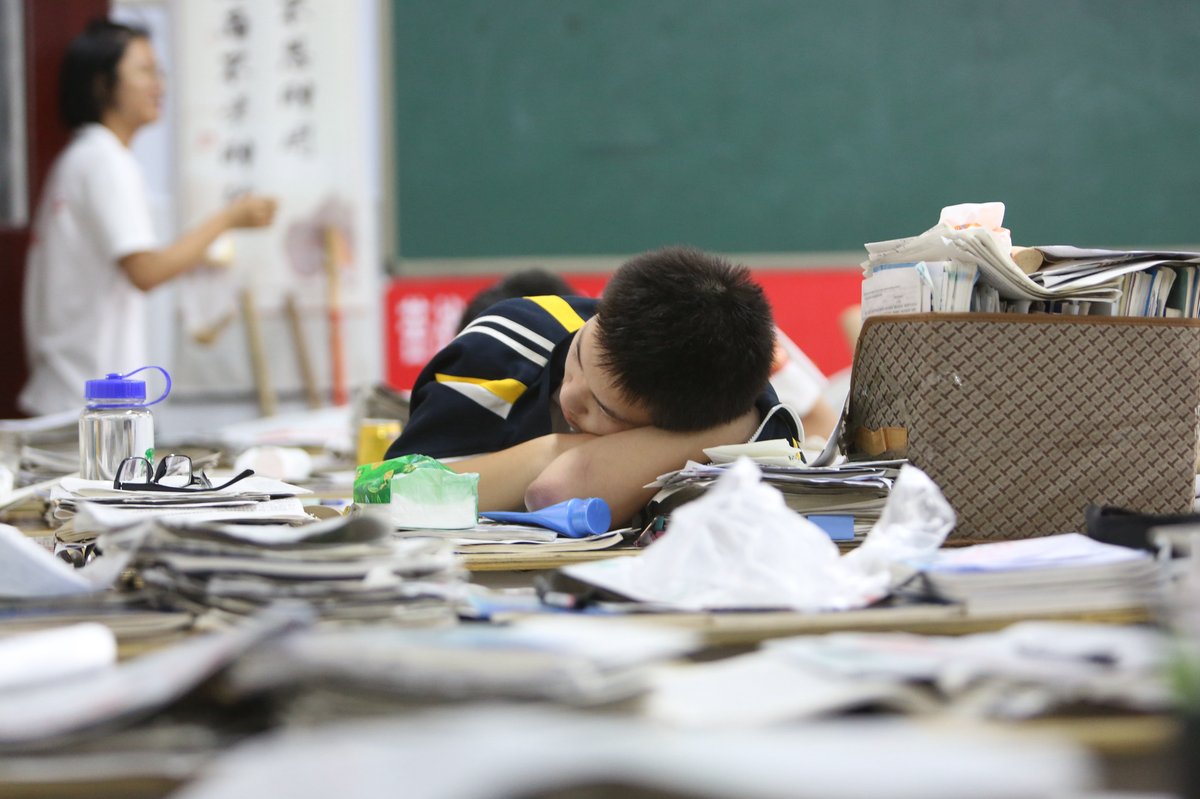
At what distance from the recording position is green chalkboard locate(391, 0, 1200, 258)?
12.3ft

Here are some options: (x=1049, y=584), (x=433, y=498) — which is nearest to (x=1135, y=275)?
(x=1049, y=584)

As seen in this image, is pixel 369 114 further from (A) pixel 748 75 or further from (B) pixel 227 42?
(A) pixel 748 75

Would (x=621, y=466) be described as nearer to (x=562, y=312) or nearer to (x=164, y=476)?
(x=562, y=312)

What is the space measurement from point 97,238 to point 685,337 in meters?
2.16

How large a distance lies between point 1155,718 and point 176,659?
0.46 meters

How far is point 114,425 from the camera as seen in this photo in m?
1.27

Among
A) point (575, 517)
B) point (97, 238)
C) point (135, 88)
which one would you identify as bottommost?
point (575, 517)

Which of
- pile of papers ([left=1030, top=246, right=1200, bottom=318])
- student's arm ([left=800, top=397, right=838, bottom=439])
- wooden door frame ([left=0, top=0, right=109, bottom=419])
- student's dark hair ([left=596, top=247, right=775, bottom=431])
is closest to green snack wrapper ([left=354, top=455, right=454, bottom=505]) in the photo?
student's dark hair ([left=596, top=247, right=775, bottom=431])

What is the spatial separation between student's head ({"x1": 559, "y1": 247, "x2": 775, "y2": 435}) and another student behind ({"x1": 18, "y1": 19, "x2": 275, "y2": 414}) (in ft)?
6.17

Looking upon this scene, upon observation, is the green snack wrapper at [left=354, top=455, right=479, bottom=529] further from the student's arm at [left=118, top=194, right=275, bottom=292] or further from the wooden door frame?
the wooden door frame

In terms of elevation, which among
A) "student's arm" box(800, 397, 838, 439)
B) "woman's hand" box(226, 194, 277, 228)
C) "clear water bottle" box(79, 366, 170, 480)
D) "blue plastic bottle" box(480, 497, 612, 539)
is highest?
"woman's hand" box(226, 194, 277, 228)

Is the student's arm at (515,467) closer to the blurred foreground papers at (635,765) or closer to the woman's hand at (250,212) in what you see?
the blurred foreground papers at (635,765)

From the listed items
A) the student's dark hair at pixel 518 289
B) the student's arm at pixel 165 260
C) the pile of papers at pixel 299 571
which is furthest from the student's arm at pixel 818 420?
the student's arm at pixel 165 260

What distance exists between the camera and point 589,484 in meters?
1.22
